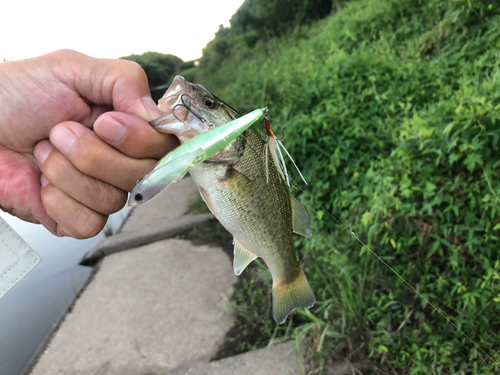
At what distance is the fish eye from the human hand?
22 centimetres

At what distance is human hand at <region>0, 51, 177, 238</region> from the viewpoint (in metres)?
1.35

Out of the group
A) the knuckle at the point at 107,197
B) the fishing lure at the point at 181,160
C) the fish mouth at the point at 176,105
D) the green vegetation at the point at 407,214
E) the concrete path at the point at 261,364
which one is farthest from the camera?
the concrete path at the point at 261,364

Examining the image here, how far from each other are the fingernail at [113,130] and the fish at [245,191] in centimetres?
14

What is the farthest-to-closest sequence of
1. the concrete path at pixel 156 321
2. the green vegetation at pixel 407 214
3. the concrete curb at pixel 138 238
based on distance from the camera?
1. the concrete curb at pixel 138 238
2. the concrete path at pixel 156 321
3. the green vegetation at pixel 407 214

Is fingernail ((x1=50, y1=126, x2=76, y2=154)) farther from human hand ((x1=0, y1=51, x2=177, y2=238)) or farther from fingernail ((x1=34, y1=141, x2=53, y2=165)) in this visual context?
fingernail ((x1=34, y1=141, x2=53, y2=165))

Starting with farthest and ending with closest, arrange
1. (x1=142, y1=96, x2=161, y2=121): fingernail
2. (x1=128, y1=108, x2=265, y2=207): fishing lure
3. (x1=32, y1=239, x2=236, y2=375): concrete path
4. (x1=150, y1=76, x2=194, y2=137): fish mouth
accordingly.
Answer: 1. (x1=32, y1=239, x2=236, y2=375): concrete path
2. (x1=142, y1=96, x2=161, y2=121): fingernail
3. (x1=150, y1=76, x2=194, y2=137): fish mouth
4. (x1=128, y1=108, x2=265, y2=207): fishing lure

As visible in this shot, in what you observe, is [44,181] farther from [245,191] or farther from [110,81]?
[245,191]

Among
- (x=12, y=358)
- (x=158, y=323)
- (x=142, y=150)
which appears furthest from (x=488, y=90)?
(x=12, y=358)

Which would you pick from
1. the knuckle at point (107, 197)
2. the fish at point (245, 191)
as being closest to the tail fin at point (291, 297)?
the fish at point (245, 191)

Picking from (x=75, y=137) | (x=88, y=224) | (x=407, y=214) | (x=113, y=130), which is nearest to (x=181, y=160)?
(x=113, y=130)

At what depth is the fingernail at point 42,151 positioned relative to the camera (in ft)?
4.76

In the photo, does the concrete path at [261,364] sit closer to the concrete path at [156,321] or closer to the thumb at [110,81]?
the concrete path at [156,321]

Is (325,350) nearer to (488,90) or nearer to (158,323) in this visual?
(158,323)

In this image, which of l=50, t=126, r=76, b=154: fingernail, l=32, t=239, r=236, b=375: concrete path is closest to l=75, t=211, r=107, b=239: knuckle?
l=50, t=126, r=76, b=154: fingernail
